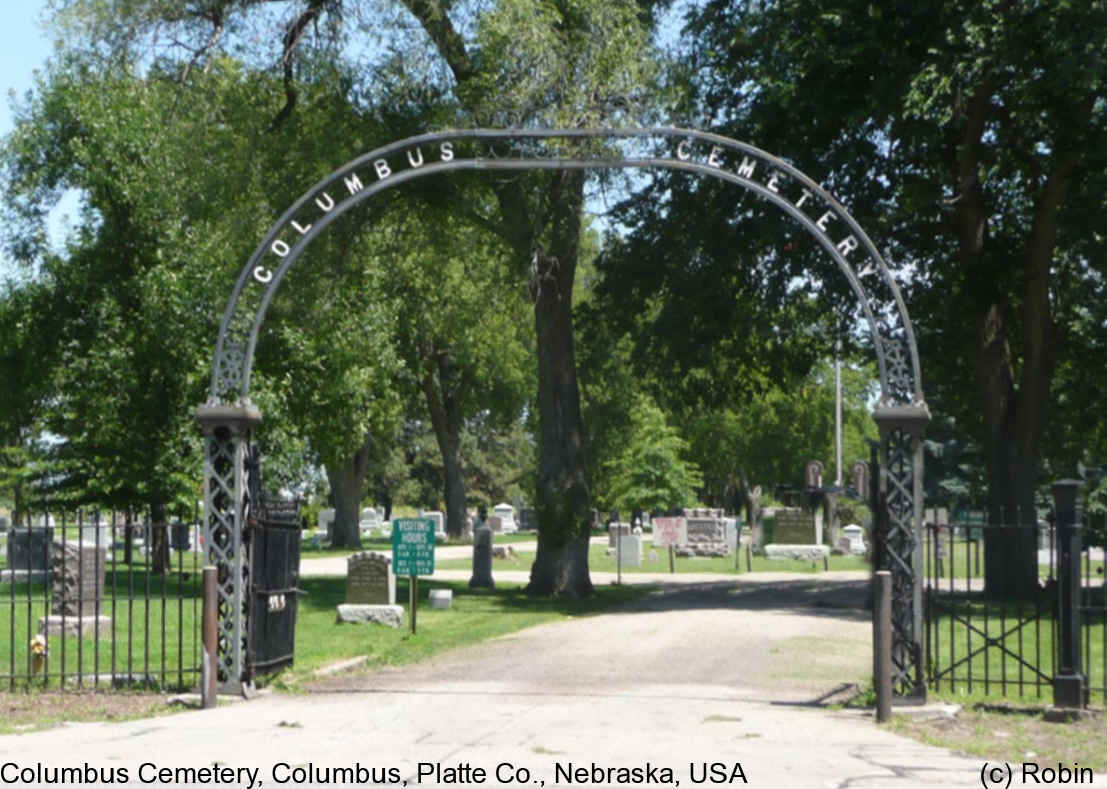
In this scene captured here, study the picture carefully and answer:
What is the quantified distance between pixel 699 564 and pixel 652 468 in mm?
24711

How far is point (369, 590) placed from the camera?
953 inches

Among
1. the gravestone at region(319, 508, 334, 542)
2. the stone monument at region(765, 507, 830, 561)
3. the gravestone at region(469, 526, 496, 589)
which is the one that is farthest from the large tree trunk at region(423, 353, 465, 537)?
the gravestone at region(469, 526, 496, 589)

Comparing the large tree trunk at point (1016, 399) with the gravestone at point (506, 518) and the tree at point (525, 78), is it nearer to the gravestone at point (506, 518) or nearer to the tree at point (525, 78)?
the tree at point (525, 78)

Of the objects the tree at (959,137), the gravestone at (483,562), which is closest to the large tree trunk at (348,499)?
the gravestone at (483,562)

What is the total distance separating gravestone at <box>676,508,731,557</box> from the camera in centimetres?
4906

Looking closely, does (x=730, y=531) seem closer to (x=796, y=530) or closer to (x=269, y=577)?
(x=796, y=530)

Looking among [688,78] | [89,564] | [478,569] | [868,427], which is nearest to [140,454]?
[478,569]

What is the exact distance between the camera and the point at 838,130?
27.1 m

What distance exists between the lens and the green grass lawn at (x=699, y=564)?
42688 millimetres

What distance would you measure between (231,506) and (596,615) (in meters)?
11.5

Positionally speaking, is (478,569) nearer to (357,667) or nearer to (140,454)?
(140,454)

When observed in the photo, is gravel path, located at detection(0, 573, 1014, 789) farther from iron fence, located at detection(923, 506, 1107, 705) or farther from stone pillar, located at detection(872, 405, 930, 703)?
iron fence, located at detection(923, 506, 1107, 705)

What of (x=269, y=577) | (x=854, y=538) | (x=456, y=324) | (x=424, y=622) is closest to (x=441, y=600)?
(x=424, y=622)

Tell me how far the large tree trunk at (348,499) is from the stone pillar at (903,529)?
1770 inches
